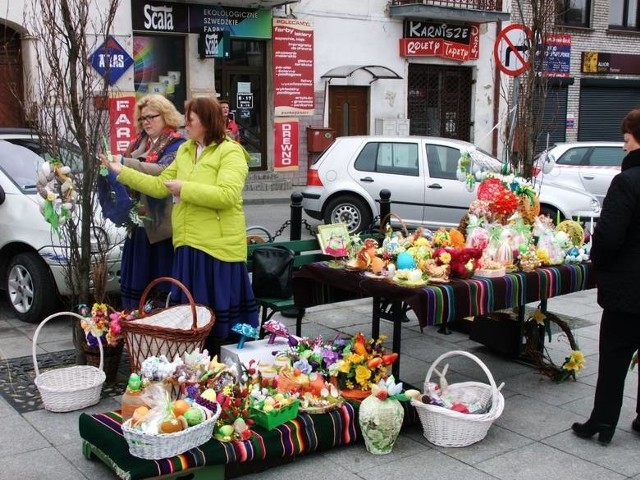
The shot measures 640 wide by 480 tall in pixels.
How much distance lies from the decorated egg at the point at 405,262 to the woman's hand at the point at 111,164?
1.80 metres

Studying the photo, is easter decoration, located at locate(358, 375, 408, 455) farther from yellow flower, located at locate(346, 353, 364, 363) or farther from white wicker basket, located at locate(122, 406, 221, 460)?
white wicker basket, located at locate(122, 406, 221, 460)

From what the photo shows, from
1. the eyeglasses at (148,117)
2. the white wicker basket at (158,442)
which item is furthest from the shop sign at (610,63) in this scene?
the white wicker basket at (158,442)

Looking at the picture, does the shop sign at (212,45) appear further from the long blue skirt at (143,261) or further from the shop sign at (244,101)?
the long blue skirt at (143,261)

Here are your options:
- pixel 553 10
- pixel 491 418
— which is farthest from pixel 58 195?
pixel 553 10

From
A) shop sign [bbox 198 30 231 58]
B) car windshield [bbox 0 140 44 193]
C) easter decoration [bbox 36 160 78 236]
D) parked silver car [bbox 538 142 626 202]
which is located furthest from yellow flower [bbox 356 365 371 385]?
shop sign [bbox 198 30 231 58]

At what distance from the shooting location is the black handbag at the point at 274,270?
577 cm

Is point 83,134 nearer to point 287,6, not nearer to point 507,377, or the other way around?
point 507,377

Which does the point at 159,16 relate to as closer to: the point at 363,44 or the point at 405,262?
the point at 363,44

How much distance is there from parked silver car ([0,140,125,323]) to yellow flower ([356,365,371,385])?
2.71 m

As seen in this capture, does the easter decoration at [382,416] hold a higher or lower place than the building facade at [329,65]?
lower

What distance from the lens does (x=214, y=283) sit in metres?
4.76

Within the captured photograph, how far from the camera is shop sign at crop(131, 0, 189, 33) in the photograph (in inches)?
599

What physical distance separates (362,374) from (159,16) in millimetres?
12843

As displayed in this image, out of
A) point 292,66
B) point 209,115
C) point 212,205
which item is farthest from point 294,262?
point 292,66
